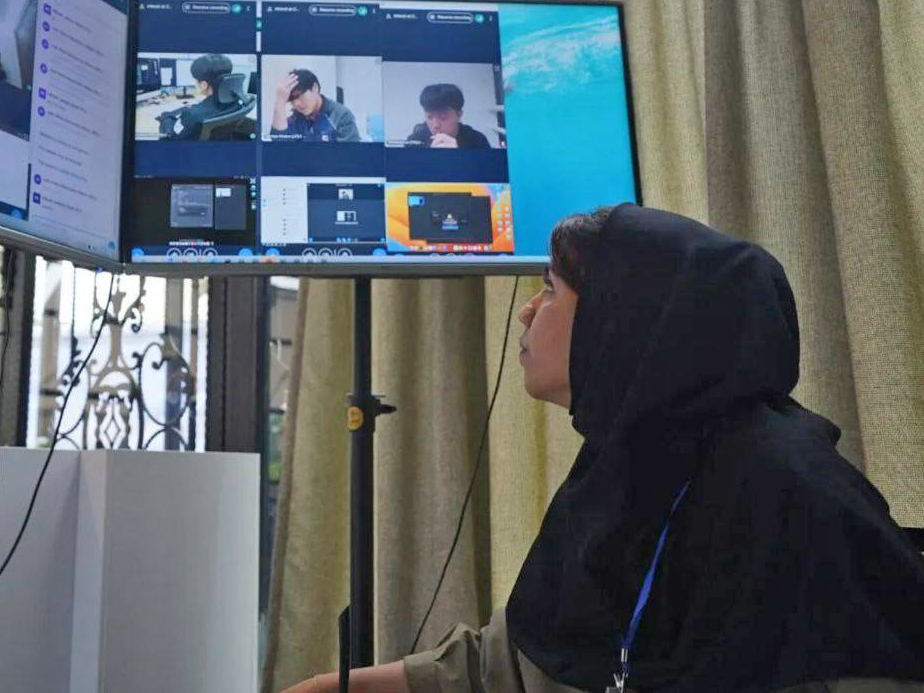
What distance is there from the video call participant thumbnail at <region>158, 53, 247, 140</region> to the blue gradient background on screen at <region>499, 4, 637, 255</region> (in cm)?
44

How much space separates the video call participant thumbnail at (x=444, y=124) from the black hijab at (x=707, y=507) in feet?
1.54

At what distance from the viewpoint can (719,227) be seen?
1.46 m

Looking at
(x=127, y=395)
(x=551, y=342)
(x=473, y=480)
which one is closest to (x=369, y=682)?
(x=551, y=342)

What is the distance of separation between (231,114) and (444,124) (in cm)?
32

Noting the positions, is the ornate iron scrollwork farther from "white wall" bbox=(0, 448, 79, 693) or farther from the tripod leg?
the tripod leg

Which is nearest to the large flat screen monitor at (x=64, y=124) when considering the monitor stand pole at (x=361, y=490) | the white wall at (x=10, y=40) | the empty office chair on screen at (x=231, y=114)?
the white wall at (x=10, y=40)

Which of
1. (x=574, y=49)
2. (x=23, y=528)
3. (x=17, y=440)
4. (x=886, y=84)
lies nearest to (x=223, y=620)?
(x=23, y=528)

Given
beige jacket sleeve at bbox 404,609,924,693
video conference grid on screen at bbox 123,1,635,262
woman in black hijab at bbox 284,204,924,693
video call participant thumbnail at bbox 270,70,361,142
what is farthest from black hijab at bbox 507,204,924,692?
video call participant thumbnail at bbox 270,70,361,142

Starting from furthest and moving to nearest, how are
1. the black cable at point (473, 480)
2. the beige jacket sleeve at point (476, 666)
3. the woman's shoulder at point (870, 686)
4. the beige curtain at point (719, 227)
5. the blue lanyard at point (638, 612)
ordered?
the black cable at point (473, 480), the beige curtain at point (719, 227), the beige jacket sleeve at point (476, 666), the blue lanyard at point (638, 612), the woman's shoulder at point (870, 686)

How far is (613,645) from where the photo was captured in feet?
→ 3.15

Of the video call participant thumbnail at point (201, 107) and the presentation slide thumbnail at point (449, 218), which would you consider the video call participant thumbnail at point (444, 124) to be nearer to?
the presentation slide thumbnail at point (449, 218)

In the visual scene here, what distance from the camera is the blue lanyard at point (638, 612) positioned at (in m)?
0.91

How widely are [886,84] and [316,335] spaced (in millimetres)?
1170

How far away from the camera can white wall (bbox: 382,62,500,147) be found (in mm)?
1468
